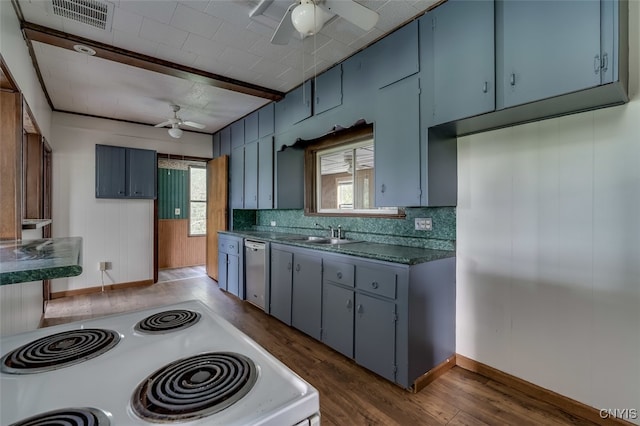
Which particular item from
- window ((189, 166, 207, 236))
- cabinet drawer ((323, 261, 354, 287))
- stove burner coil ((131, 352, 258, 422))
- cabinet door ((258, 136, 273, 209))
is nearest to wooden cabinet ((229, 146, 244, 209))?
cabinet door ((258, 136, 273, 209))

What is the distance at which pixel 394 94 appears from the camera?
7.99 feet

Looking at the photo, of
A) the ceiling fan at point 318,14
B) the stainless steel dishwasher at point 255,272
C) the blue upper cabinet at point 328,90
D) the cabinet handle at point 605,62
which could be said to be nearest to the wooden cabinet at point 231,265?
the stainless steel dishwasher at point 255,272

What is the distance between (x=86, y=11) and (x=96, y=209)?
10.7 feet

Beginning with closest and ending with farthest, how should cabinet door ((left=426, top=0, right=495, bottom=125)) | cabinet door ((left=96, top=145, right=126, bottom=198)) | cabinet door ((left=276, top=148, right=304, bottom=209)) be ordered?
cabinet door ((left=426, top=0, right=495, bottom=125))
cabinet door ((left=276, top=148, right=304, bottom=209))
cabinet door ((left=96, top=145, right=126, bottom=198))

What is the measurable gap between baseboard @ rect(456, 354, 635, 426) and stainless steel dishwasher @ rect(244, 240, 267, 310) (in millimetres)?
2160

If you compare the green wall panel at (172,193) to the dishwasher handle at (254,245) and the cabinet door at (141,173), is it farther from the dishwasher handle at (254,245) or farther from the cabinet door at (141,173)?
the dishwasher handle at (254,245)

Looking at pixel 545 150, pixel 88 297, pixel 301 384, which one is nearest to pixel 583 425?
pixel 545 150

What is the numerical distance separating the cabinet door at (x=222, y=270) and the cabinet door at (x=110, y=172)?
1864 millimetres

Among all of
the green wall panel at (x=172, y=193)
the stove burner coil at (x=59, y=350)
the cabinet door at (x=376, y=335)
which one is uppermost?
the green wall panel at (x=172, y=193)

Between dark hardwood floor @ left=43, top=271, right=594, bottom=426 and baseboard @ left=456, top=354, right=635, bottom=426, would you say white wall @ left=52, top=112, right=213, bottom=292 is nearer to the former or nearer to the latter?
dark hardwood floor @ left=43, top=271, right=594, bottom=426

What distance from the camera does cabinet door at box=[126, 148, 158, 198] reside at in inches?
191

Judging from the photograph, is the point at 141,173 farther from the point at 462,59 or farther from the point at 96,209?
the point at 462,59

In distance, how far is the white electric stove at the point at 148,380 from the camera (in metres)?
0.58

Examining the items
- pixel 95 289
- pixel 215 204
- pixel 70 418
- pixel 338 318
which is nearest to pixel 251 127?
pixel 215 204
